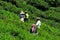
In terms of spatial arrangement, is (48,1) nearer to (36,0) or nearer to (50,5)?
(50,5)

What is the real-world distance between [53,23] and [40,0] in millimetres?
10520

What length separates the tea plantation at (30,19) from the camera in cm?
1995

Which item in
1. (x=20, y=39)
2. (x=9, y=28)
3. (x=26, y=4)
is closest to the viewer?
(x=20, y=39)

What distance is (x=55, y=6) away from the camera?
146ft

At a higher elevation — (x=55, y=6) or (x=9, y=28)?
(x=9, y=28)

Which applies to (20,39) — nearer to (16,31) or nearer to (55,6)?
(16,31)

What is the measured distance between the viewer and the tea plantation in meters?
20.0

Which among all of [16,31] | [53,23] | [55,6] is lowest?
[55,6]

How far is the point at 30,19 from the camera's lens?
101ft

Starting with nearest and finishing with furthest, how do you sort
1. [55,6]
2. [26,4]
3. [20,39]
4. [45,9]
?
[20,39]
[26,4]
[45,9]
[55,6]

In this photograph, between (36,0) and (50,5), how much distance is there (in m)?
3.55

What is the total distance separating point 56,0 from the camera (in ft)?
148

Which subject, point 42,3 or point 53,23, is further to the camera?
point 42,3

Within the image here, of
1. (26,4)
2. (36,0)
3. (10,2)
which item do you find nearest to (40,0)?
(36,0)
